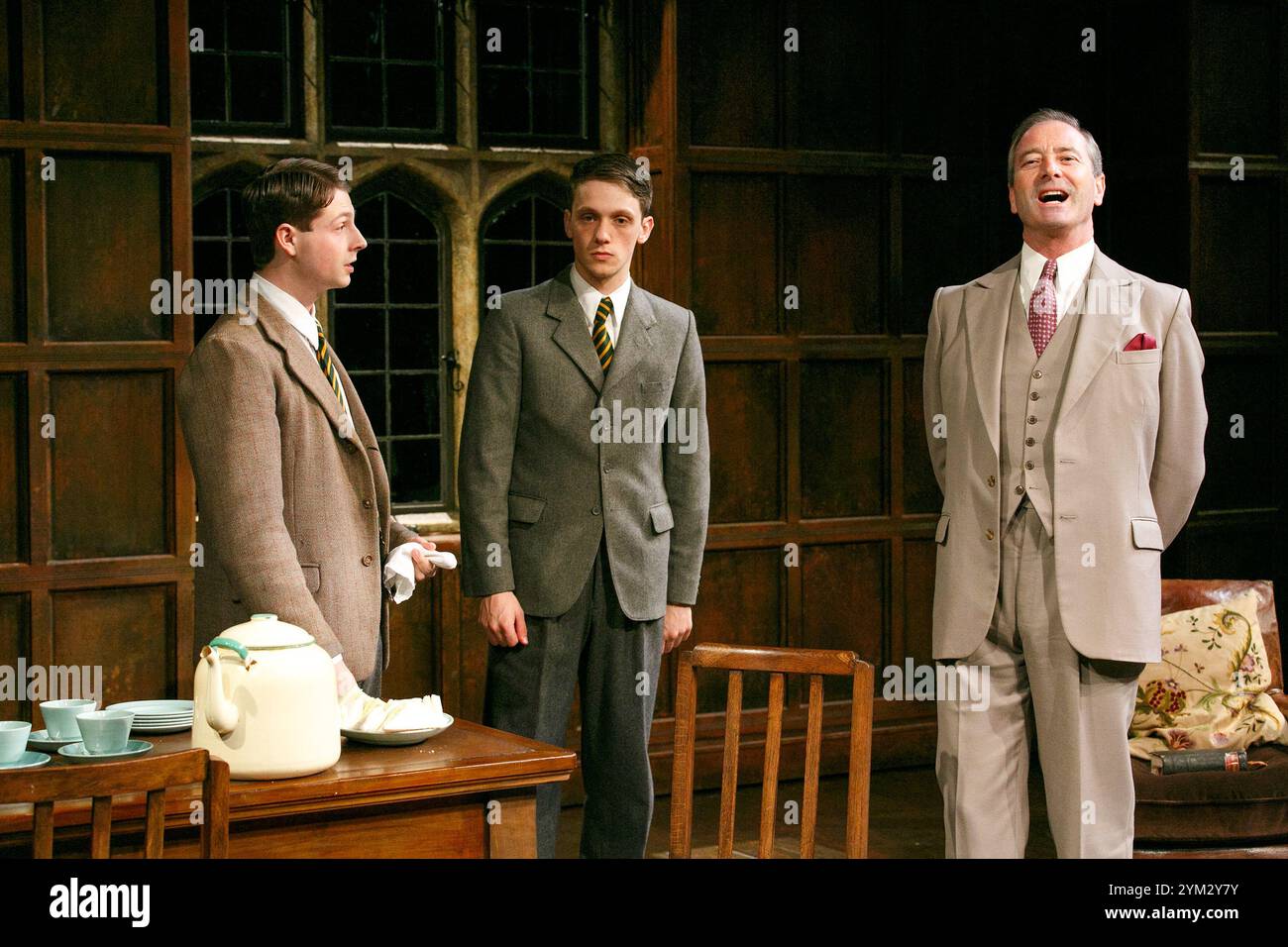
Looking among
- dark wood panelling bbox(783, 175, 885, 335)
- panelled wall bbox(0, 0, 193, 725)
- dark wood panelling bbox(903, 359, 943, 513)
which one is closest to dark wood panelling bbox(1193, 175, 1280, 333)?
dark wood panelling bbox(903, 359, 943, 513)

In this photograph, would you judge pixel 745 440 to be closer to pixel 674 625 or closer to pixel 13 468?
pixel 674 625

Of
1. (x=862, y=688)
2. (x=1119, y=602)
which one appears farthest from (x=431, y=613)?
(x=862, y=688)

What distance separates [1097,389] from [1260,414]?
2875 millimetres

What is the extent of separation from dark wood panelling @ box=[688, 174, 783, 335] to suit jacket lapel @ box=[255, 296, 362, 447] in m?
2.69

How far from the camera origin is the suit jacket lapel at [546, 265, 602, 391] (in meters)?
3.71

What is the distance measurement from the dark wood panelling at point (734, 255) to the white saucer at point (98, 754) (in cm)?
325

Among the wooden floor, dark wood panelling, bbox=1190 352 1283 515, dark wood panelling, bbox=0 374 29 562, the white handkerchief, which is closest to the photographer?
the white handkerchief

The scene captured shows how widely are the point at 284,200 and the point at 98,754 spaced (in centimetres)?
105

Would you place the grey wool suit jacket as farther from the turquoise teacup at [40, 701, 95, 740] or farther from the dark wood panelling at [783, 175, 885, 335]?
the dark wood panelling at [783, 175, 885, 335]

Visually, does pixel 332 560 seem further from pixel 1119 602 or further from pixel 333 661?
pixel 1119 602

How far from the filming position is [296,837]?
235 centimetres

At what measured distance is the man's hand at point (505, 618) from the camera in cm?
364

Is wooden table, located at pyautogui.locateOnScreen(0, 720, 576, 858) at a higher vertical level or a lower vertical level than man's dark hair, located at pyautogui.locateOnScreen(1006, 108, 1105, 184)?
lower

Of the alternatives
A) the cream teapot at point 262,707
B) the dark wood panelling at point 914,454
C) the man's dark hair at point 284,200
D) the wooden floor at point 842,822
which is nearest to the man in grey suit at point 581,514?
the man's dark hair at point 284,200
